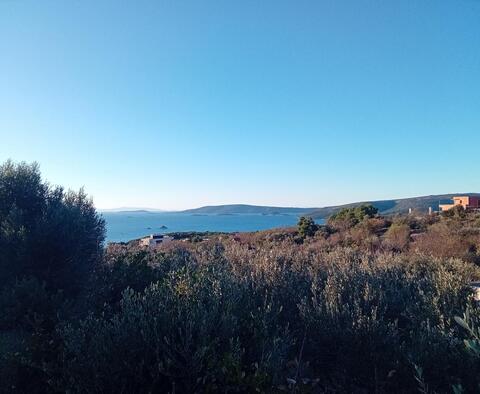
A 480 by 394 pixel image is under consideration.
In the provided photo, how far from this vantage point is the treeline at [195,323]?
2672 millimetres

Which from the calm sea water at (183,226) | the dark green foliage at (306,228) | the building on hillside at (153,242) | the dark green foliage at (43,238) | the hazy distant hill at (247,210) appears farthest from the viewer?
the hazy distant hill at (247,210)

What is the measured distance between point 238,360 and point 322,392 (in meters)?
1.12

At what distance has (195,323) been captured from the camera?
9.43 feet

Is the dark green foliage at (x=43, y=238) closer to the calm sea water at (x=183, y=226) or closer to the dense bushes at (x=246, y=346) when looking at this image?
the dense bushes at (x=246, y=346)

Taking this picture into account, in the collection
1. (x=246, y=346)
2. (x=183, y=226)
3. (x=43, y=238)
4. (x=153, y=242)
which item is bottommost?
(x=183, y=226)

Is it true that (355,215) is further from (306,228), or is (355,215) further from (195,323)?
(195,323)

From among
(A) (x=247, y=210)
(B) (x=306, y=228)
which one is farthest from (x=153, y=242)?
(A) (x=247, y=210)

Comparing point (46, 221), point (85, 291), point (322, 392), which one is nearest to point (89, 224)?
point (46, 221)

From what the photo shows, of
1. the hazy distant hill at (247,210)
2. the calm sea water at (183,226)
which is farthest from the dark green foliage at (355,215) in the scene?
the hazy distant hill at (247,210)

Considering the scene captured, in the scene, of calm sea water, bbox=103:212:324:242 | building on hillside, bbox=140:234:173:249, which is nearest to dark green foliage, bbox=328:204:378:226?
calm sea water, bbox=103:212:324:242

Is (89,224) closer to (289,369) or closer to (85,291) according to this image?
(85,291)

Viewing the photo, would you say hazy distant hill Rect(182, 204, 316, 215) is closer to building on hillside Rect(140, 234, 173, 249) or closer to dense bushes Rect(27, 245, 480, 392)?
building on hillside Rect(140, 234, 173, 249)

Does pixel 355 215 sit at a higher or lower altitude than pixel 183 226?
A: higher

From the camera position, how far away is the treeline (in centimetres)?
267
